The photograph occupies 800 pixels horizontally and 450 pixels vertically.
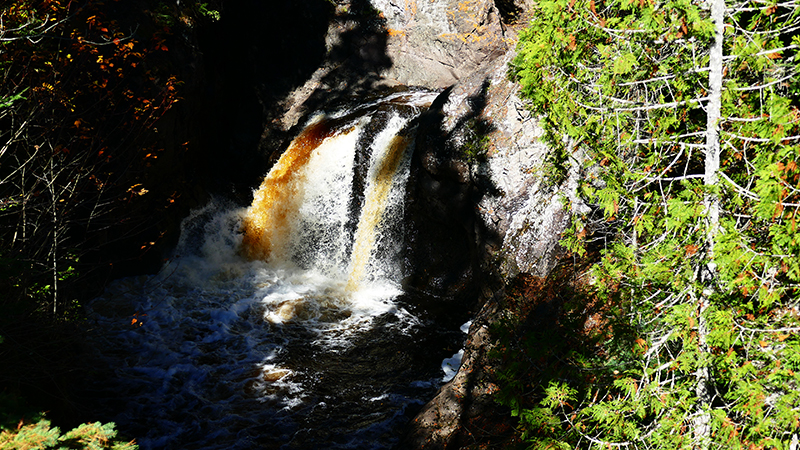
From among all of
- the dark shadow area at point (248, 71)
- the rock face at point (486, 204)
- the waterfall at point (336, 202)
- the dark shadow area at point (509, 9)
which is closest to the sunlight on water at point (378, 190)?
the waterfall at point (336, 202)

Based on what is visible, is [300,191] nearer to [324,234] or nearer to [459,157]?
[324,234]

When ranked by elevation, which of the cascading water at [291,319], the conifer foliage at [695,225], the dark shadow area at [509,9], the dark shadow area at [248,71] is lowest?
the cascading water at [291,319]

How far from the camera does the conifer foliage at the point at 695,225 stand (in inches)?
108

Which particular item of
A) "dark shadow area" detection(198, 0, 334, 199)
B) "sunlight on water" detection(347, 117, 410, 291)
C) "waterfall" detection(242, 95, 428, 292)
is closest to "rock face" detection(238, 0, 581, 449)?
"dark shadow area" detection(198, 0, 334, 199)

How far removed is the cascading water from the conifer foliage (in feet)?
11.5

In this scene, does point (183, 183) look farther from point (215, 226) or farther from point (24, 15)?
point (24, 15)

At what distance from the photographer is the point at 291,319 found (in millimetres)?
8844

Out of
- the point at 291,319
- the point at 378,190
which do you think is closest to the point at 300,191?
the point at 378,190

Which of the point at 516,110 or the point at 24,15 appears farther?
the point at 516,110

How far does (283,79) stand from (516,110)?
24.0 feet

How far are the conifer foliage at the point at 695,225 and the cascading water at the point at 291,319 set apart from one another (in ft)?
11.5

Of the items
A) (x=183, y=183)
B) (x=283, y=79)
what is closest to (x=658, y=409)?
(x=183, y=183)

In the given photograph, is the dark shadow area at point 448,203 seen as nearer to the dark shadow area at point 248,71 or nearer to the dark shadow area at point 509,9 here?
the dark shadow area at point 248,71

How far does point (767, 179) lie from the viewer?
2668mm
